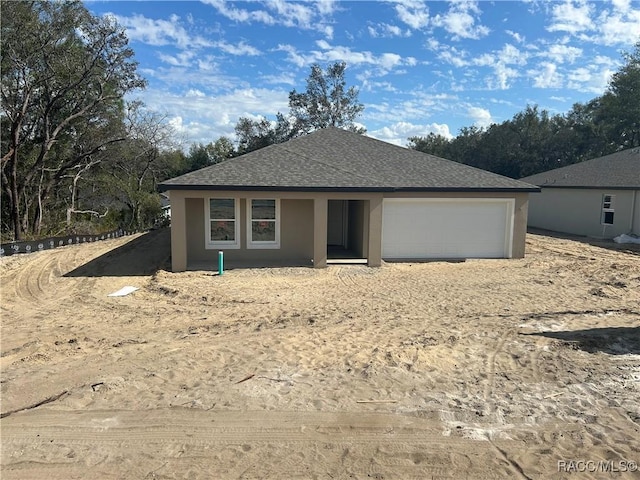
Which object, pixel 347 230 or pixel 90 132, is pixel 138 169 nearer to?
pixel 90 132

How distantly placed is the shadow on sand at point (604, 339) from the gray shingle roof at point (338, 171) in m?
7.69

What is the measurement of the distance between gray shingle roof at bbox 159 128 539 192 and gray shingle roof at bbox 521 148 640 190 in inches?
365

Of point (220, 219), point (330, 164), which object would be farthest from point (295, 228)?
point (330, 164)

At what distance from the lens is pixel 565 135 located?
43.6 m

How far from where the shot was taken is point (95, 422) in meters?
4.75

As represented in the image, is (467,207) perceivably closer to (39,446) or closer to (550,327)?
(550,327)

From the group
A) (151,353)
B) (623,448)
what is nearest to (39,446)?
(151,353)

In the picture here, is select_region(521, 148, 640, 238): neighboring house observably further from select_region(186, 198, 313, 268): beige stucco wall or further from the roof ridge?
select_region(186, 198, 313, 268): beige stucco wall

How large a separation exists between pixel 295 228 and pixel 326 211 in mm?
1669

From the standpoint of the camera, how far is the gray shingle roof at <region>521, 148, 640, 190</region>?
21.9 metres

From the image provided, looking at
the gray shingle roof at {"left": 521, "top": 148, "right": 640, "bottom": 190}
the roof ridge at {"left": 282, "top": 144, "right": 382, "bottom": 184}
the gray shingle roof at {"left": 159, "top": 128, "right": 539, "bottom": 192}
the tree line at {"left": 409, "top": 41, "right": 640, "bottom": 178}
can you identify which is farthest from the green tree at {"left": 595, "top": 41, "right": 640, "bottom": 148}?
the roof ridge at {"left": 282, "top": 144, "right": 382, "bottom": 184}

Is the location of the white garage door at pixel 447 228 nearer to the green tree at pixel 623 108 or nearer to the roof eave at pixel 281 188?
the roof eave at pixel 281 188

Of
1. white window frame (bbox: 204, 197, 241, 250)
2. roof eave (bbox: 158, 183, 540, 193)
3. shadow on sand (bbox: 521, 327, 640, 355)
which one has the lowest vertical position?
shadow on sand (bbox: 521, 327, 640, 355)

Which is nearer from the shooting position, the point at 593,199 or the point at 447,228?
the point at 447,228
